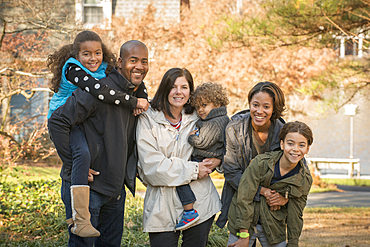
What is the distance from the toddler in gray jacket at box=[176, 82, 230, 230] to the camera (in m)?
2.93

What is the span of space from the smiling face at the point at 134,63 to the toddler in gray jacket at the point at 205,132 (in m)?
0.50

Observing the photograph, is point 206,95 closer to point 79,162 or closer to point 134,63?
point 134,63

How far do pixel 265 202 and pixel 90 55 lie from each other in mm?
1828

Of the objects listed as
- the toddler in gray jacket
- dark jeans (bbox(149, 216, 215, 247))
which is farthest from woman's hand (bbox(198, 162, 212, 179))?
dark jeans (bbox(149, 216, 215, 247))

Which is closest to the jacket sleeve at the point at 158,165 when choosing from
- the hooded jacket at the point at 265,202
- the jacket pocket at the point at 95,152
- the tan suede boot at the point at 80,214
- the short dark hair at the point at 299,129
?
the jacket pocket at the point at 95,152

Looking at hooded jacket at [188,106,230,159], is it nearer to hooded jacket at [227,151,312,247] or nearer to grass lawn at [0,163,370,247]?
hooded jacket at [227,151,312,247]

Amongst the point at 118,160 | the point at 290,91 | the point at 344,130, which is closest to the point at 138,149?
the point at 118,160

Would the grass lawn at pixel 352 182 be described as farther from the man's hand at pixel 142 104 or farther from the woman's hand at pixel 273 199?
the man's hand at pixel 142 104

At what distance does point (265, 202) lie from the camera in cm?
289

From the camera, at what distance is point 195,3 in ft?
40.3

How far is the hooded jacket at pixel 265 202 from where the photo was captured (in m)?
2.84

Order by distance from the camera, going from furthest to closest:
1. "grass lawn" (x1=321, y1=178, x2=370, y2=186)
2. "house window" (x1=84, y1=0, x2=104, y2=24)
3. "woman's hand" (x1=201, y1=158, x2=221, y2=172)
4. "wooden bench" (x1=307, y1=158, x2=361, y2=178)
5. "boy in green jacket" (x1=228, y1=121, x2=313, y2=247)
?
"wooden bench" (x1=307, y1=158, x2=361, y2=178) < "grass lawn" (x1=321, y1=178, x2=370, y2=186) < "house window" (x1=84, y1=0, x2=104, y2=24) < "woman's hand" (x1=201, y1=158, x2=221, y2=172) < "boy in green jacket" (x1=228, y1=121, x2=313, y2=247)

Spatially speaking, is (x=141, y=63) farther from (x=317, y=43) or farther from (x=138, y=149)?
(x=317, y=43)

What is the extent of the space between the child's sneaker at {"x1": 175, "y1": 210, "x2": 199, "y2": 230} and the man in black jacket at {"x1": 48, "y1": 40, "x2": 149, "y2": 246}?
1.62ft
